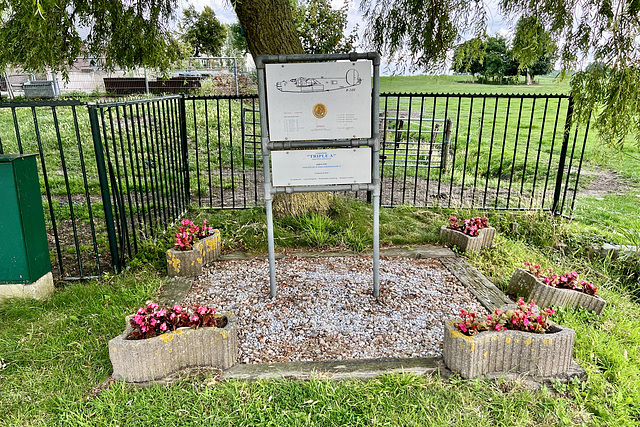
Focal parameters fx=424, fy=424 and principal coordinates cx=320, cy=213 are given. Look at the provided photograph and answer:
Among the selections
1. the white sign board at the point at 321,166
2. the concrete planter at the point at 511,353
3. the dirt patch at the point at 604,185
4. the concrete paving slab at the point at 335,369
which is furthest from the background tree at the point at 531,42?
the dirt patch at the point at 604,185

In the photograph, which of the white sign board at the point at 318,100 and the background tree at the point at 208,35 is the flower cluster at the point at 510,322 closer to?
the white sign board at the point at 318,100

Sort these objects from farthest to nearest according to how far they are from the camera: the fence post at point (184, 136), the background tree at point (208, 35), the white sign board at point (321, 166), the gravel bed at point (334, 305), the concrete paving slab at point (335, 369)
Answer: the background tree at point (208, 35) → the fence post at point (184, 136) → the white sign board at point (321, 166) → the gravel bed at point (334, 305) → the concrete paving slab at point (335, 369)

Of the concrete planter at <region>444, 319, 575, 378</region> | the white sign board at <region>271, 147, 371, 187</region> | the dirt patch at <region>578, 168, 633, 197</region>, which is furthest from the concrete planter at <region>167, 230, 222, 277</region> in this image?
the dirt patch at <region>578, 168, 633, 197</region>

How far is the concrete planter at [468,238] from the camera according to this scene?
430cm

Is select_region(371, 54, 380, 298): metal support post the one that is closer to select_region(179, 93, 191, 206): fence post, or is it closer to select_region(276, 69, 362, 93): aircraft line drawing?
select_region(276, 69, 362, 93): aircraft line drawing

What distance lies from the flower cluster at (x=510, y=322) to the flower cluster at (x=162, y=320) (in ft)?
5.00

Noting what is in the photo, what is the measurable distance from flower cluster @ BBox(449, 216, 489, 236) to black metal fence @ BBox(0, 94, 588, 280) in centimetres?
99

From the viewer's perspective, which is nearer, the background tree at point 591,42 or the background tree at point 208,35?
the background tree at point 591,42

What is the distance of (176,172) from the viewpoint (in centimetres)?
518

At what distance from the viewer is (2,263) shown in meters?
3.19

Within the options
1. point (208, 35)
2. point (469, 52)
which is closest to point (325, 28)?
point (469, 52)

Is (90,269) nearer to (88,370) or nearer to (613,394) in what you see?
(88,370)

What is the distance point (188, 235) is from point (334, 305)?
1.52 m

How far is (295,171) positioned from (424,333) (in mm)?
1487
